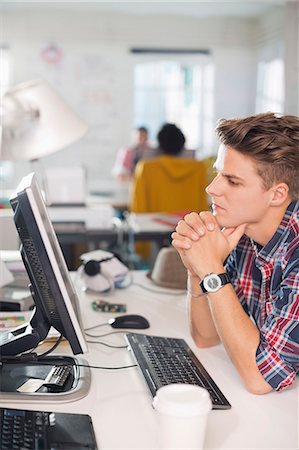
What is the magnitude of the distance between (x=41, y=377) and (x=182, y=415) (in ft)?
1.62

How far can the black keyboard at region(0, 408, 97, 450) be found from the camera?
102 cm

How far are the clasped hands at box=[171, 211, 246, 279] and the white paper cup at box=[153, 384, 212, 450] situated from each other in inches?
19.1

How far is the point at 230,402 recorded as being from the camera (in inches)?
49.8

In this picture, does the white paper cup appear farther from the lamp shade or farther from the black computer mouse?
the lamp shade

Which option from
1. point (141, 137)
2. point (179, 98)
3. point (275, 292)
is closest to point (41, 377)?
point (275, 292)

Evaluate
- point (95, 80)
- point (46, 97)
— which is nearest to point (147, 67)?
point (95, 80)

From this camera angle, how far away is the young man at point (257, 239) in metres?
1.33

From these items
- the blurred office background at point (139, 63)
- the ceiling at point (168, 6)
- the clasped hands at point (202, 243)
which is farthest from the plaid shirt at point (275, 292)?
the blurred office background at point (139, 63)

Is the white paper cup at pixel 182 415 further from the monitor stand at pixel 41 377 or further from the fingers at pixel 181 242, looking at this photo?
the fingers at pixel 181 242

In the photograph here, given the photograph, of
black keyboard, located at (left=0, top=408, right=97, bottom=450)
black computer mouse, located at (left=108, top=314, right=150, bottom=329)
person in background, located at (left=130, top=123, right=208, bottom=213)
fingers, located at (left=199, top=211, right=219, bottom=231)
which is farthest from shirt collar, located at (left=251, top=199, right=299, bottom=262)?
person in background, located at (left=130, top=123, right=208, bottom=213)

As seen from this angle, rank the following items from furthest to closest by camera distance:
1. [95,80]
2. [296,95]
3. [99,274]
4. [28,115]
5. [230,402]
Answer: [95,80], [296,95], [28,115], [99,274], [230,402]

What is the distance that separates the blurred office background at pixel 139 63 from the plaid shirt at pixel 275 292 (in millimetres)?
5303

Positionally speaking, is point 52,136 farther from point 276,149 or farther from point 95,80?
point 95,80

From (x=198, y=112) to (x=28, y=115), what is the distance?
17.5 feet
